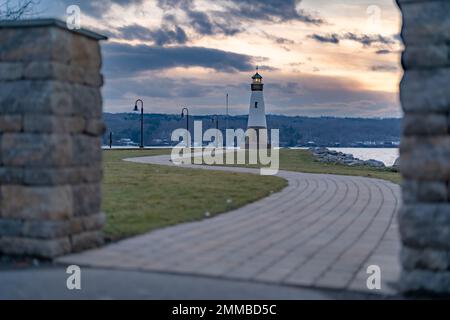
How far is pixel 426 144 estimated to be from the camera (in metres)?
5.75

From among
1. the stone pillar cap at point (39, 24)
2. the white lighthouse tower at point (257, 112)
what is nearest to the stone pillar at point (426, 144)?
the stone pillar cap at point (39, 24)

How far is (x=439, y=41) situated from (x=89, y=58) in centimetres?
443

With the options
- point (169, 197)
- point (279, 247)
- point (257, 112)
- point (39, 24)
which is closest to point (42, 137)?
point (39, 24)

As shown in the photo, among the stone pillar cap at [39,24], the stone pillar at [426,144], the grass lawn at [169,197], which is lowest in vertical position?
the grass lawn at [169,197]

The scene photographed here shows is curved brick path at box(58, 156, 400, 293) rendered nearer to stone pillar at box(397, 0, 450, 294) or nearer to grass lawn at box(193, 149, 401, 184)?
stone pillar at box(397, 0, 450, 294)

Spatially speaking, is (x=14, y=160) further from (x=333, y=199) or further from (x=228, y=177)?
(x=228, y=177)

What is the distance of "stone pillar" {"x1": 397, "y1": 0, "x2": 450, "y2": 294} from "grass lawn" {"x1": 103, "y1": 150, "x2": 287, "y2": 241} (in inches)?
173

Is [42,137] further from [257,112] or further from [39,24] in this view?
[257,112]

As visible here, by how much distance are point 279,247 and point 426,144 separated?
291 centimetres

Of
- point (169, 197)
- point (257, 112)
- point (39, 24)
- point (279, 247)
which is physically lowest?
point (279, 247)

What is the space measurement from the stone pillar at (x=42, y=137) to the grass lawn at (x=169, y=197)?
1296 mm

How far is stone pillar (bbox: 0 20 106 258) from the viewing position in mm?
7164

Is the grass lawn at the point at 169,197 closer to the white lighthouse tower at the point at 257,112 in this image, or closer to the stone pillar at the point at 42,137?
the stone pillar at the point at 42,137

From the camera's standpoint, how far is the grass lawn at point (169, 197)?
9.98m
